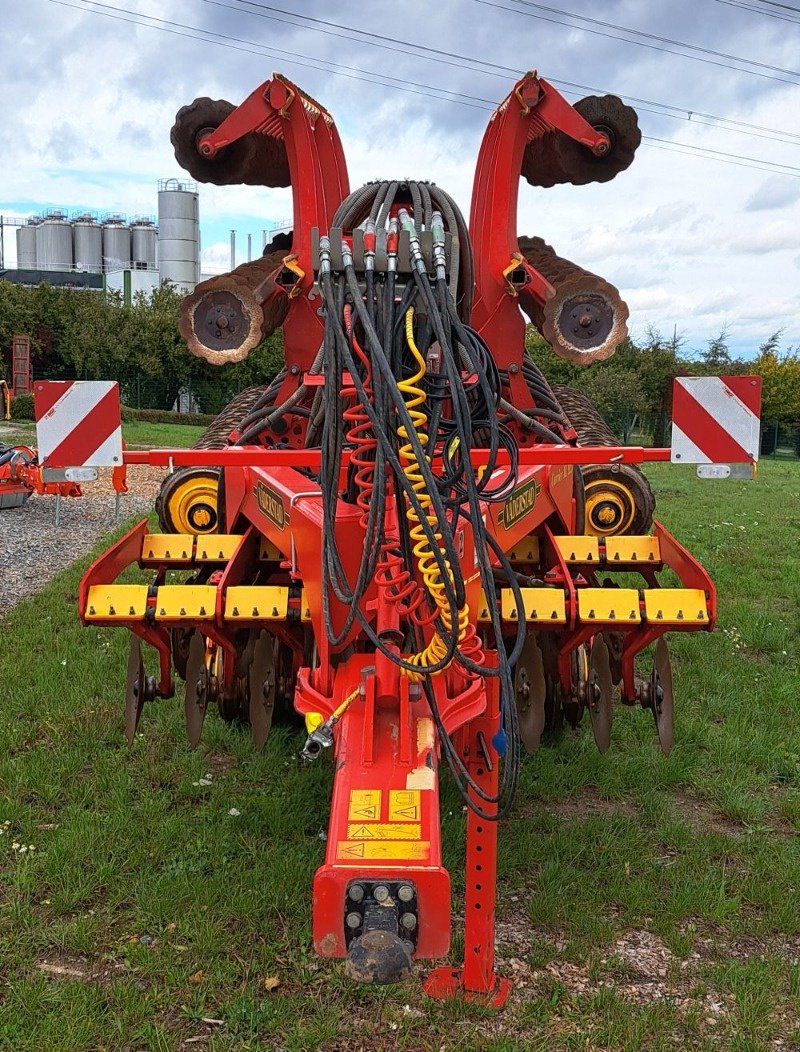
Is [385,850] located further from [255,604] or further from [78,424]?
[78,424]

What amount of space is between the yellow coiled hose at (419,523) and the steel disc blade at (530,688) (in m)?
1.02

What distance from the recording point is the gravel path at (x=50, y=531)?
24.8 ft

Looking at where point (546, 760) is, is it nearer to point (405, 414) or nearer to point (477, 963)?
point (477, 963)

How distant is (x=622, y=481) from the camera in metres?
4.62

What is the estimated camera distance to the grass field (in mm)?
2527

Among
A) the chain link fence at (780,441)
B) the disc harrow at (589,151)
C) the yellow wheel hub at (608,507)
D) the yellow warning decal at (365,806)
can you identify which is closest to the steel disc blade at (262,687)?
the yellow warning decal at (365,806)

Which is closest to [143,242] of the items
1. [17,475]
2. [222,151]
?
[17,475]

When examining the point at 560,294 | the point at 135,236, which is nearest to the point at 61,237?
the point at 135,236

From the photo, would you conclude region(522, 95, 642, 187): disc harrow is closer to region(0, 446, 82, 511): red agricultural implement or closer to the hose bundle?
the hose bundle

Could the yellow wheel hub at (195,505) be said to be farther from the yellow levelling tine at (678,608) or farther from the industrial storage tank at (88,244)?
the industrial storage tank at (88,244)

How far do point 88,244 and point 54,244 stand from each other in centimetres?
192

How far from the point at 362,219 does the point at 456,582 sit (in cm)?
228

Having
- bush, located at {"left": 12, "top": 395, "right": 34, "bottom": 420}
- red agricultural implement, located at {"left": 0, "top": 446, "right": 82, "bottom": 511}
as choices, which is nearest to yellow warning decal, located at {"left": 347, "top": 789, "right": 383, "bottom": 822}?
red agricultural implement, located at {"left": 0, "top": 446, "right": 82, "bottom": 511}

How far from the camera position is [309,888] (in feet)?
10.3
